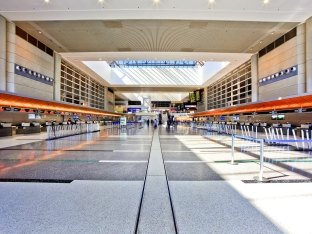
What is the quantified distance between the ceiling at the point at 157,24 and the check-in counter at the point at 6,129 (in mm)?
6139

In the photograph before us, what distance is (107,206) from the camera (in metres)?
3.02

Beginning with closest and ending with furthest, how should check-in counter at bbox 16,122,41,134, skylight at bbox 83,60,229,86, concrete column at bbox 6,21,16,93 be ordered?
concrete column at bbox 6,21,16,93 < check-in counter at bbox 16,122,41,134 < skylight at bbox 83,60,229,86

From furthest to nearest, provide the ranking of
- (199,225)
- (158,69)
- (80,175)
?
(158,69) < (80,175) < (199,225)

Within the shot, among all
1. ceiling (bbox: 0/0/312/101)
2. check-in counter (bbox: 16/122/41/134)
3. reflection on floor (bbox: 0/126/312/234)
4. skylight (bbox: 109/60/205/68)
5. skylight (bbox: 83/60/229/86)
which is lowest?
reflection on floor (bbox: 0/126/312/234)

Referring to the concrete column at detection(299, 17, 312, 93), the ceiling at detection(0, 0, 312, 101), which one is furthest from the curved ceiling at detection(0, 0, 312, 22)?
the concrete column at detection(299, 17, 312, 93)

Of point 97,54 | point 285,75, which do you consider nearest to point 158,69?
point 97,54

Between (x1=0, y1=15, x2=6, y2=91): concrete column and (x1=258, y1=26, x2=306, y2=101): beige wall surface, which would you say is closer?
(x1=0, y1=15, x2=6, y2=91): concrete column

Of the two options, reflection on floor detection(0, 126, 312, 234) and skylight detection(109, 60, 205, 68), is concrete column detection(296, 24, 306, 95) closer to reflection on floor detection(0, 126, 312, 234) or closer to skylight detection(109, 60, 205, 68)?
reflection on floor detection(0, 126, 312, 234)

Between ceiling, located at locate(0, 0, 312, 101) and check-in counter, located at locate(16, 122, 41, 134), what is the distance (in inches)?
244

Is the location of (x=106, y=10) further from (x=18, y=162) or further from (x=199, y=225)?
(x=199, y=225)

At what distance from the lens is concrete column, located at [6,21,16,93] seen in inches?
558

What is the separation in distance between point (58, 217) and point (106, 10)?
40.0ft

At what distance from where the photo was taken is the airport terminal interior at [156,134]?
2852 mm

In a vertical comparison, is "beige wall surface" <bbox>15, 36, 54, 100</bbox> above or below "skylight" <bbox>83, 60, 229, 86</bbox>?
below
